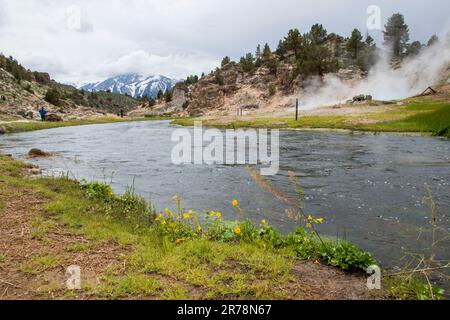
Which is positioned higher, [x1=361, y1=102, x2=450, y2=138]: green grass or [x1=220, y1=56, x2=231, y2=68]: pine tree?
[x1=220, y1=56, x2=231, y2=68]: pine tree

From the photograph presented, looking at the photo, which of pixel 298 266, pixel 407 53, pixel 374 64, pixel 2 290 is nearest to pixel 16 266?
pixel 2 290

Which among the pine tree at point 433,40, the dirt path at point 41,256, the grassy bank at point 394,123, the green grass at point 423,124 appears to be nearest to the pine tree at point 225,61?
the pine tree at point 433,40

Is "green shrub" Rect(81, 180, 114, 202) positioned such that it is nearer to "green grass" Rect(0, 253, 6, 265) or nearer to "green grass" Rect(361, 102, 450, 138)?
"green grass" Rect(0, 253, 6, 265)

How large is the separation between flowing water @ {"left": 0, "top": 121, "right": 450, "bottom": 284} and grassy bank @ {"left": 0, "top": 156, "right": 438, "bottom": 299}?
1.89 meters

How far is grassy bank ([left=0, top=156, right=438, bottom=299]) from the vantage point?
6453mm

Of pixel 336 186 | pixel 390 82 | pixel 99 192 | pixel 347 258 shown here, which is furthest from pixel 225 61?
pixel 347 258

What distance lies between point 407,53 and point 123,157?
120006 millimetres

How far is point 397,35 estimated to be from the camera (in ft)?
401

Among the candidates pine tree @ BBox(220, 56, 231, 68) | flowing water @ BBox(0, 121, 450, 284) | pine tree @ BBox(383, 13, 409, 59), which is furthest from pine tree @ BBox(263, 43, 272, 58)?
flowing water @ BBox(0, 121, 450, 284)

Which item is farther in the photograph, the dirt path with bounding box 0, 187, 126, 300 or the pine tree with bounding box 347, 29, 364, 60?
the pine tree with bounding box 347, 29, 364, 60

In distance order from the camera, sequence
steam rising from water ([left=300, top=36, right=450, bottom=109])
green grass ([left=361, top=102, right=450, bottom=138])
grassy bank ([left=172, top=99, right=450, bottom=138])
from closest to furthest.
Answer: green grass ([left=361, top=102, right=450, bottom=138]), grassy bank ([left=172, top=99, right=450, bottom=138]), steam rising from water ([left=300, top=36, right=450, bottom=109])

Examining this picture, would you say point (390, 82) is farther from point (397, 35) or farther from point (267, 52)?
point (267, 52)

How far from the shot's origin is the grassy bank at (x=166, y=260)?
21.2ft
